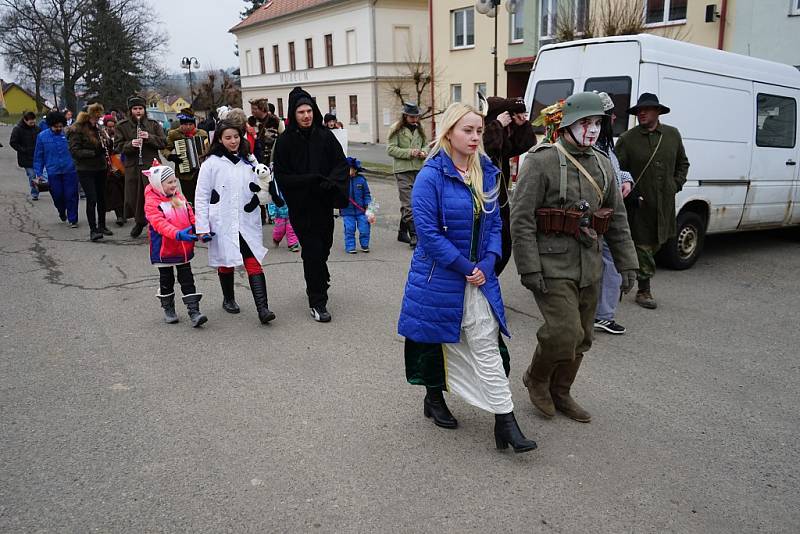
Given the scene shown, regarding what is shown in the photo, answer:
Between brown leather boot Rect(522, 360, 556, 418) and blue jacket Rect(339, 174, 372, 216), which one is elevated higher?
blue jacket Rect(339, 174, 372, 216)

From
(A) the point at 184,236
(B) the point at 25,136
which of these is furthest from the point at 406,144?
(B) the point at 25,136

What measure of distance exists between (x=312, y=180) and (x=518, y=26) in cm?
Answer: 2156

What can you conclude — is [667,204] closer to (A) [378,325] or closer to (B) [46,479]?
(A) [378,325]

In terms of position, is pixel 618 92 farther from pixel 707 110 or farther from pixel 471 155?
pixel 471 155

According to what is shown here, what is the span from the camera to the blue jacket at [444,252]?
3521 millimetres

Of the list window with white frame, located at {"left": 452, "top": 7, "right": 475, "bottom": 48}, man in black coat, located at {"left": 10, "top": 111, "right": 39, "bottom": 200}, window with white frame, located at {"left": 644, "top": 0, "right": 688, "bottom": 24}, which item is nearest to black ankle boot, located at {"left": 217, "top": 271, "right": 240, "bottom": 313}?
man in black coat, located at {"left": 10, "top": 111, "right": 39, "bottom": 200}

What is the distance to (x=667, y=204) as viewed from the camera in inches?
252

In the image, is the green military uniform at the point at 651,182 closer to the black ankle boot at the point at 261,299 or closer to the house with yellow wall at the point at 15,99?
the black ankle boot at the point at 261,299

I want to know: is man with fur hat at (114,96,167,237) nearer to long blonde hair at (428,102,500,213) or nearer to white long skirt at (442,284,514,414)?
long blonde hair at (428,102,500,213)

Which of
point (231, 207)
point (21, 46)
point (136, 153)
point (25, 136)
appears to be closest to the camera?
point (231, 207)

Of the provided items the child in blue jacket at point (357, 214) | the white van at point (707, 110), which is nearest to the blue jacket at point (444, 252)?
the white van at point (707, 110)

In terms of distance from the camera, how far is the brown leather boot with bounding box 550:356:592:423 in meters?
4.06

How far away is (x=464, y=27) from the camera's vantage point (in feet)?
93.8

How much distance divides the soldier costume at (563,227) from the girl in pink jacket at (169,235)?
3.01 meters
